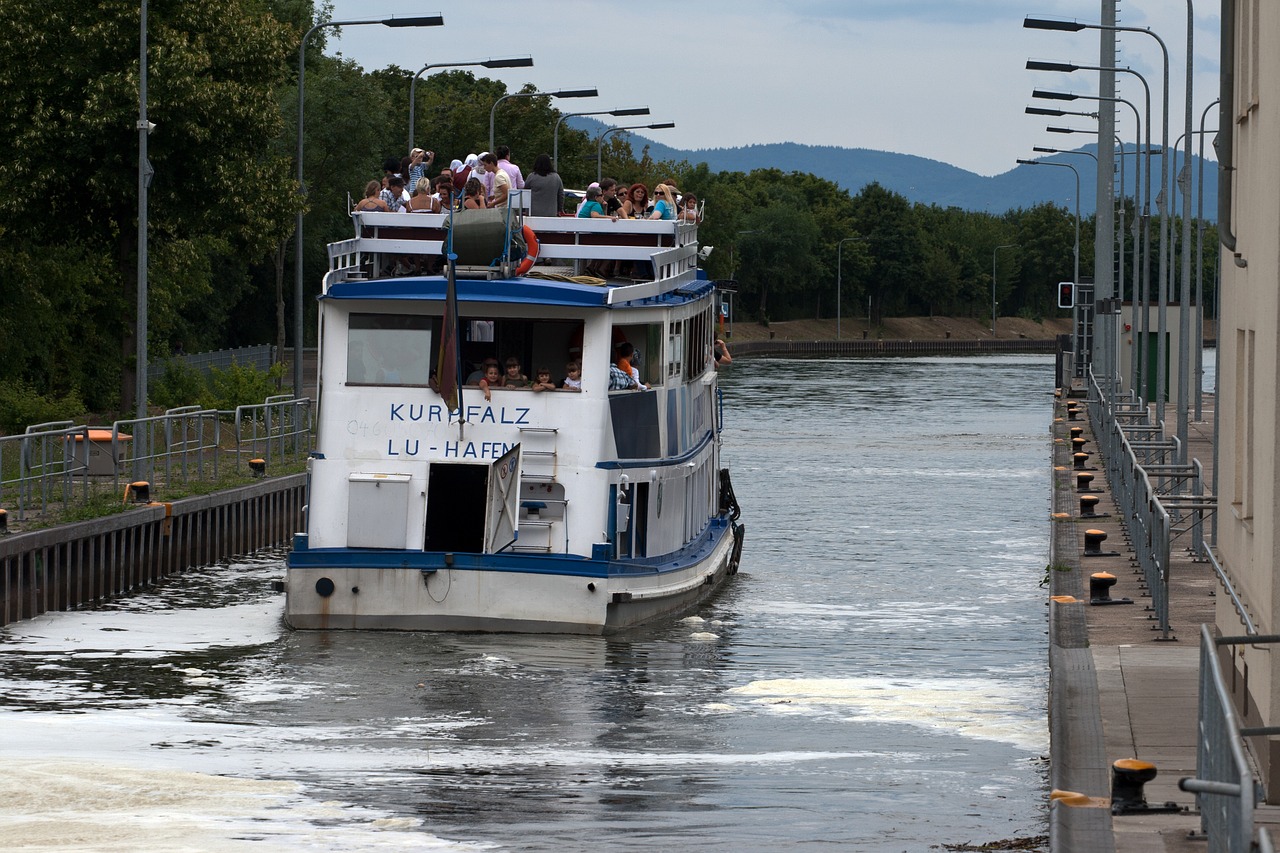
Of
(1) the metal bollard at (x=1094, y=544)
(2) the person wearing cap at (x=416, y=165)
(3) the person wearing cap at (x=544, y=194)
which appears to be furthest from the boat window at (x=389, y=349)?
(1) the metal bollard at (x=1094, y=544)

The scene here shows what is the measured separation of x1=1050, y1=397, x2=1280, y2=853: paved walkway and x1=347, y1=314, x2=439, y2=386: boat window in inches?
304

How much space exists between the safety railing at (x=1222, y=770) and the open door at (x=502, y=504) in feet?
40.4

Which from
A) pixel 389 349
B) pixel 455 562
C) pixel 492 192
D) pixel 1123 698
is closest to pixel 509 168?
pixel 492 192

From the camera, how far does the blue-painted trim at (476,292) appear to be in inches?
964

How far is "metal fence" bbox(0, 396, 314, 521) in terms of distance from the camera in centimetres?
2897

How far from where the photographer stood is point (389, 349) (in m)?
24.9

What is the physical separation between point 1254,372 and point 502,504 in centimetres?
1053

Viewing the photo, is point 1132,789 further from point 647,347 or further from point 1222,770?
point 647,347

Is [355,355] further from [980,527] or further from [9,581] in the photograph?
[980,527]

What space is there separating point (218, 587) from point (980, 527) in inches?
→ 677

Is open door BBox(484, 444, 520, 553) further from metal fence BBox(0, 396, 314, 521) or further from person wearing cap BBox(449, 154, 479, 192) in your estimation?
metal fence BBox(0, 396, 314, 521)

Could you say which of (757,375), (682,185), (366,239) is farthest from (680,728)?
(682,185)

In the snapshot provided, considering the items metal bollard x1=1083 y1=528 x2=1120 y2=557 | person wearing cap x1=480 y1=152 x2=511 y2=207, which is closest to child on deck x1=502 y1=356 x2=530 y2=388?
person wearing cap x1=480 y1=152 x2=511 y2=207

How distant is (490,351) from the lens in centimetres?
2564
